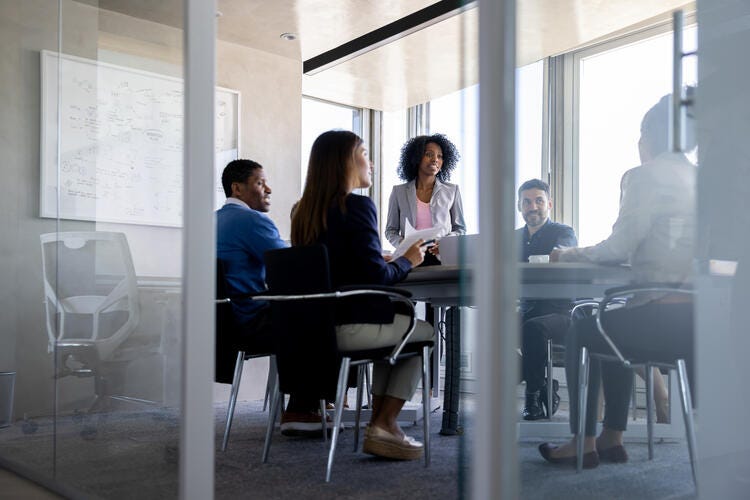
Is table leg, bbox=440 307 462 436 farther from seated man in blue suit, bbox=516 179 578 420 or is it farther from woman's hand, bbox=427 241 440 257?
seated man in blue suit, bbox=516 179 578 420

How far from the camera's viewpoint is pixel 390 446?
3.02 meters

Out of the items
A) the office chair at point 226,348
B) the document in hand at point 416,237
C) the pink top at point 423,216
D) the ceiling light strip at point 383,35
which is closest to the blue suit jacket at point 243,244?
the office chair at point 226,348

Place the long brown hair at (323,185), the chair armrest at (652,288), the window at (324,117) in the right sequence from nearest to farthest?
the chair armrest at (652,288), the long brown hair at (323,185), the window at (324,117)

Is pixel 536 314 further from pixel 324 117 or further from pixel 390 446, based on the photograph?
pixel 324 117

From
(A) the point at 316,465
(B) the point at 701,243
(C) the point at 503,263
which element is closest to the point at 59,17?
(A) the point at 316,465

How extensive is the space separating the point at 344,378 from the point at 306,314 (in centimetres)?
26

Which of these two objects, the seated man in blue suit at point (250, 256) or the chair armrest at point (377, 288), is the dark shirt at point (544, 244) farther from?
the seated man in blue suit at point (250, 256)

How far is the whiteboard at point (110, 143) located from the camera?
84.7 inches

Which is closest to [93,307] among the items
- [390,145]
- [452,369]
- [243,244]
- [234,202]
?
[243,244]

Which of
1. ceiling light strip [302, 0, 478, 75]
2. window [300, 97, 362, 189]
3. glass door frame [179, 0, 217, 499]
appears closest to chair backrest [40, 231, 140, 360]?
glass door frame [179, 0, 217, 499]

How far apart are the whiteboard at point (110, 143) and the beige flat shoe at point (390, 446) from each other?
123 cm

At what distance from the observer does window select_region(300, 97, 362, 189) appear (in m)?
7.21

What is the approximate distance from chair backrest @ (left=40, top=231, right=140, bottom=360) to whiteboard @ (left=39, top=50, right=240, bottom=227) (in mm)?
96

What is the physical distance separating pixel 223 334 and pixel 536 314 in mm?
2242
